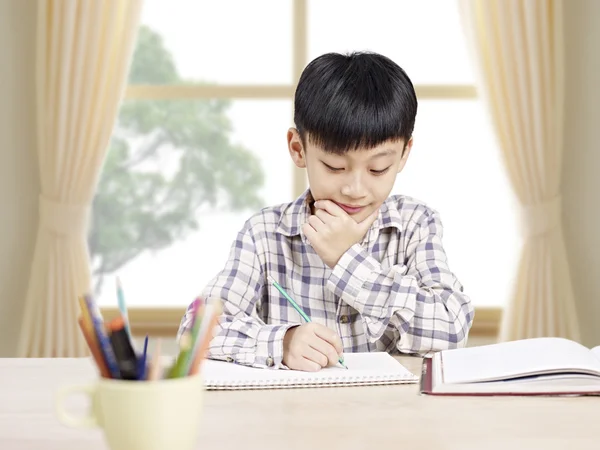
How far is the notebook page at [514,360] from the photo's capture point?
3.55ft

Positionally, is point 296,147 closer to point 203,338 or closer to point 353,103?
point 353,103

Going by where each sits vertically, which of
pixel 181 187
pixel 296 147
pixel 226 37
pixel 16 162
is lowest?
pixel 181 187

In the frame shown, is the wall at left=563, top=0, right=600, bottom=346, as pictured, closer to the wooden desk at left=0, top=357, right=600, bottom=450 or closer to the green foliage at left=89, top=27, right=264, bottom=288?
the green foliage at left=89, top=27, right=264, bottom=288

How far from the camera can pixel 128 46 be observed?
3.31 meters

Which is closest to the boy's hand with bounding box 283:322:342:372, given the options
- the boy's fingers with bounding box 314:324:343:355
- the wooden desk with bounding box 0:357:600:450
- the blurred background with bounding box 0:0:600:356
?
the boy's fingers with bounding box 314:324:343:355

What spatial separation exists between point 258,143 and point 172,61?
509 mm

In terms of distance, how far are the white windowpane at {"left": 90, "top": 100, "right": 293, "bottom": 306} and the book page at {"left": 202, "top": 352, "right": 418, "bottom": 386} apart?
2.17m

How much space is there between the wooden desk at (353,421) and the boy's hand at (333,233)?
37 cm

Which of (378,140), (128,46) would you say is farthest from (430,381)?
(128,46)

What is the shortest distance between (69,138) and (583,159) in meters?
2.09

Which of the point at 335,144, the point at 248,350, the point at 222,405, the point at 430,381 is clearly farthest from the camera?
the point at 335,144

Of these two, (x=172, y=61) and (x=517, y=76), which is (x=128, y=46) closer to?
(x=172, y=61)

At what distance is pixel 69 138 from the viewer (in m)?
3.29

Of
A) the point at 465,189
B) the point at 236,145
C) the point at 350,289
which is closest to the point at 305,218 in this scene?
the point at 350,289
